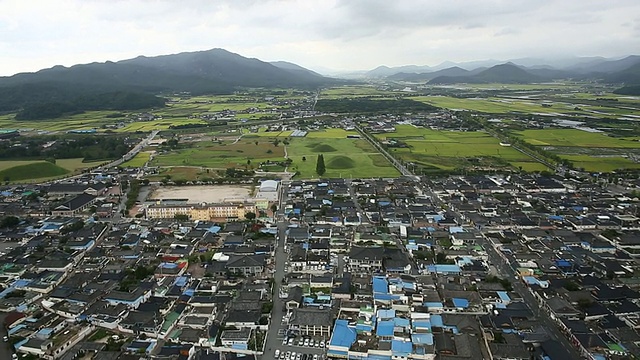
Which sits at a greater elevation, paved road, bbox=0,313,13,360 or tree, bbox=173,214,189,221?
tree, bbox=173,214,189,221

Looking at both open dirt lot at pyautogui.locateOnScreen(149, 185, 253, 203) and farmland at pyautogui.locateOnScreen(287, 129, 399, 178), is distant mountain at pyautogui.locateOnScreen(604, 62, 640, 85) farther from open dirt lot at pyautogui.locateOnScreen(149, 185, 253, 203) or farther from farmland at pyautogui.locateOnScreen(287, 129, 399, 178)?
open dirt lot at pyautogui.locateOnScreen(149, 185, 253, 203)

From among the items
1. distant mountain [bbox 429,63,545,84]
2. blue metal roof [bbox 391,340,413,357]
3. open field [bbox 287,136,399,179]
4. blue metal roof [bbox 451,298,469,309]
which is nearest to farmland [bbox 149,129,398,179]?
open field [bbox 287,136,399,179]

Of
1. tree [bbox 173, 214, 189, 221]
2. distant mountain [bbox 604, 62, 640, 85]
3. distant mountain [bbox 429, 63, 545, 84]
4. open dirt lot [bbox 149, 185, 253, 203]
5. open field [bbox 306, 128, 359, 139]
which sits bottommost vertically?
tree [bbox 173, 214, 189, 221]

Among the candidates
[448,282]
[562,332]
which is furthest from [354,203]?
[562,332]

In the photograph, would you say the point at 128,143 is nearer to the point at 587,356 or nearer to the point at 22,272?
the point at 22,272

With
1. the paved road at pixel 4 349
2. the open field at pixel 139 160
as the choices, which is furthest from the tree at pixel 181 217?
the open field at pixel 139 160

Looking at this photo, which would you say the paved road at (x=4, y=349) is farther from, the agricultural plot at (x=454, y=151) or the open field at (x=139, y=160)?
the agricultural plot at (x=454, y=151)
